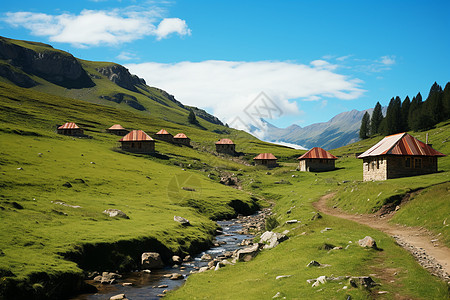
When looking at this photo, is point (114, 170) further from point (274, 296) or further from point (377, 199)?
point (274, 296)

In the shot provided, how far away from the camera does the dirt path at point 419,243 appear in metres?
16.8

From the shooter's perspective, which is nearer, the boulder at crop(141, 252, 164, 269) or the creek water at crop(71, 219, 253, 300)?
the creek water at crop(71, 219, 253, 300)

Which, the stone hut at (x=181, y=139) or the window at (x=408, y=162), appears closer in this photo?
the window at (x=408, y=162)

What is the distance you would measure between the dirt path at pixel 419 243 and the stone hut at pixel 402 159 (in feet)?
64.5

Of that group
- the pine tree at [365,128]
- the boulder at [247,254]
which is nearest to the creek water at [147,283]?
the boulder at [247,254]

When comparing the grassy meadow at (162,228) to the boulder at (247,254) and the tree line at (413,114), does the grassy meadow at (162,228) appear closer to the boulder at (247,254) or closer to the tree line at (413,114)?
the boulder at (247,254)

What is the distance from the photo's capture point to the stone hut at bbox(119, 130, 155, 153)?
99312mm

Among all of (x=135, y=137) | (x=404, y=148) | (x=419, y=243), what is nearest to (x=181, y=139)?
(x=135, y=137)

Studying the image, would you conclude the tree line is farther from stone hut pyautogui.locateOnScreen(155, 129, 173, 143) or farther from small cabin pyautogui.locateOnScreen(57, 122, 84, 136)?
small cabin pyautogui.locateOnScreen(57, 122, 84, 136)

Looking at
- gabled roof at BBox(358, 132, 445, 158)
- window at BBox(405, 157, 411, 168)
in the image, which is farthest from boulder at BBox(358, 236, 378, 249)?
window at BBox(405, 157, 411, 168)

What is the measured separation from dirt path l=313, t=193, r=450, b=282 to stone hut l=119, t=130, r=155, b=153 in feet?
250

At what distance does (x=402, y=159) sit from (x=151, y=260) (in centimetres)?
4253

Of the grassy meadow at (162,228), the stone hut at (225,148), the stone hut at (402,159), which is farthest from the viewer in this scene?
the stone hut at (225,148)

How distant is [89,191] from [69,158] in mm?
23221
